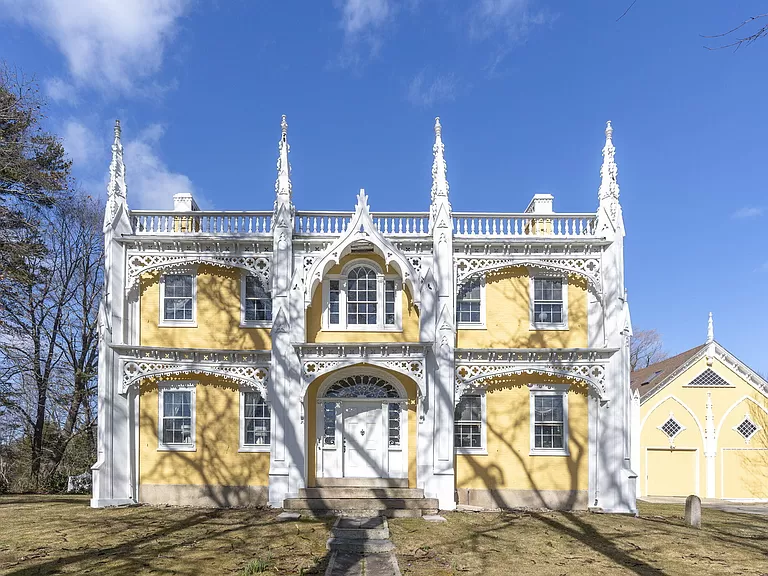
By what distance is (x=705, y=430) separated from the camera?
23.0m

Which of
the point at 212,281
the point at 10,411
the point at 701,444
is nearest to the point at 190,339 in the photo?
the point at 212,281

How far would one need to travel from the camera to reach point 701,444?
75.2ft

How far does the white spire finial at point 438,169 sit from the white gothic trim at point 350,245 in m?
2.15

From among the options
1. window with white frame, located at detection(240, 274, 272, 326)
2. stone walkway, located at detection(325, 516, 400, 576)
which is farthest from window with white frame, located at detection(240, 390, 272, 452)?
stone walkway, located at detection(325, 516, 400, 576)

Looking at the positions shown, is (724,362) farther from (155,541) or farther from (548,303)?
(155,541)

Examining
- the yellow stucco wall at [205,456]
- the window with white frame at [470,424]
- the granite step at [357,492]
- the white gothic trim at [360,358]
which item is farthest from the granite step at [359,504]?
the white gothic trim at [360,358]

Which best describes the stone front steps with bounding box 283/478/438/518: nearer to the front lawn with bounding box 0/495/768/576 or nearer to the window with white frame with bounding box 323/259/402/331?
the front lawn with bounding box 0/495/768/576

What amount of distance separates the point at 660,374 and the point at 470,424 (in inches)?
493

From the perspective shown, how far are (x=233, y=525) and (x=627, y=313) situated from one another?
11600 millimetres

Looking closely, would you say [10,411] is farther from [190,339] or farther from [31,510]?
[190,339]

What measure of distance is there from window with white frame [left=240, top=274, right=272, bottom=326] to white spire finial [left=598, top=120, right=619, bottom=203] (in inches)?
406

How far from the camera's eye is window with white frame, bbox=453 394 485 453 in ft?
54.9

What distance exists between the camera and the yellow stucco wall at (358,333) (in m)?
16.8

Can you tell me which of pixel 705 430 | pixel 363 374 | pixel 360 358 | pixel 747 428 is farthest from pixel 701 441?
pixel 360 358
